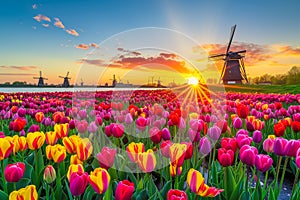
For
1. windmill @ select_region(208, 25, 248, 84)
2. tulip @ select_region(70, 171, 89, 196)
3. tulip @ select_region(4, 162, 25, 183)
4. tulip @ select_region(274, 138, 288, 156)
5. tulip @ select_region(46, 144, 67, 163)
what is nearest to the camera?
tulip @ select_region(70, 171, 89, 196)

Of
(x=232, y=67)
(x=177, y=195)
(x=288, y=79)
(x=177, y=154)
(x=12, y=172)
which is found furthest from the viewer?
(x=288, y=79)

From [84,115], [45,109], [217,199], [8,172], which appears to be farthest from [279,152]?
[45,109]

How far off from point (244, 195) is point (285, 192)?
4.38ft

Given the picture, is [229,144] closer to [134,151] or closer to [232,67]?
[134,151]

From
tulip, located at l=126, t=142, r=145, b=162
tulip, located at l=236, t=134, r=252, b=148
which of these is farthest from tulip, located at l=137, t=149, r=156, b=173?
tulip, located at l=236, t=134, r=252, b=148

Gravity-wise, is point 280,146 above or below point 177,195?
above

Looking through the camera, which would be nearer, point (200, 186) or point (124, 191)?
point (124, 191)

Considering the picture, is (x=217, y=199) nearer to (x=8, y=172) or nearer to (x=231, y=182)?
(x=231, y=182)

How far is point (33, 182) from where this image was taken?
7.40ft

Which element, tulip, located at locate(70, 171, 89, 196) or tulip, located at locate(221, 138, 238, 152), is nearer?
tulip, located at locate(70, 171, 89, 196)

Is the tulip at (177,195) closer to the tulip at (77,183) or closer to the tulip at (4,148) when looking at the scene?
the tulip at (77,183)

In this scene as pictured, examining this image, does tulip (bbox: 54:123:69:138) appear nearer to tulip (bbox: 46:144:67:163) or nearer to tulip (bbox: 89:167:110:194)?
tulip (bbox: 46:144:67:163)

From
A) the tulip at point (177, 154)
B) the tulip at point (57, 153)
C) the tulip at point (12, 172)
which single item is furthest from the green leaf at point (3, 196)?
the tulip at point (177, 154)

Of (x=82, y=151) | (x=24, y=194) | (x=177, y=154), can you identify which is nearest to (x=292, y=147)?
(x=177, y=154)
